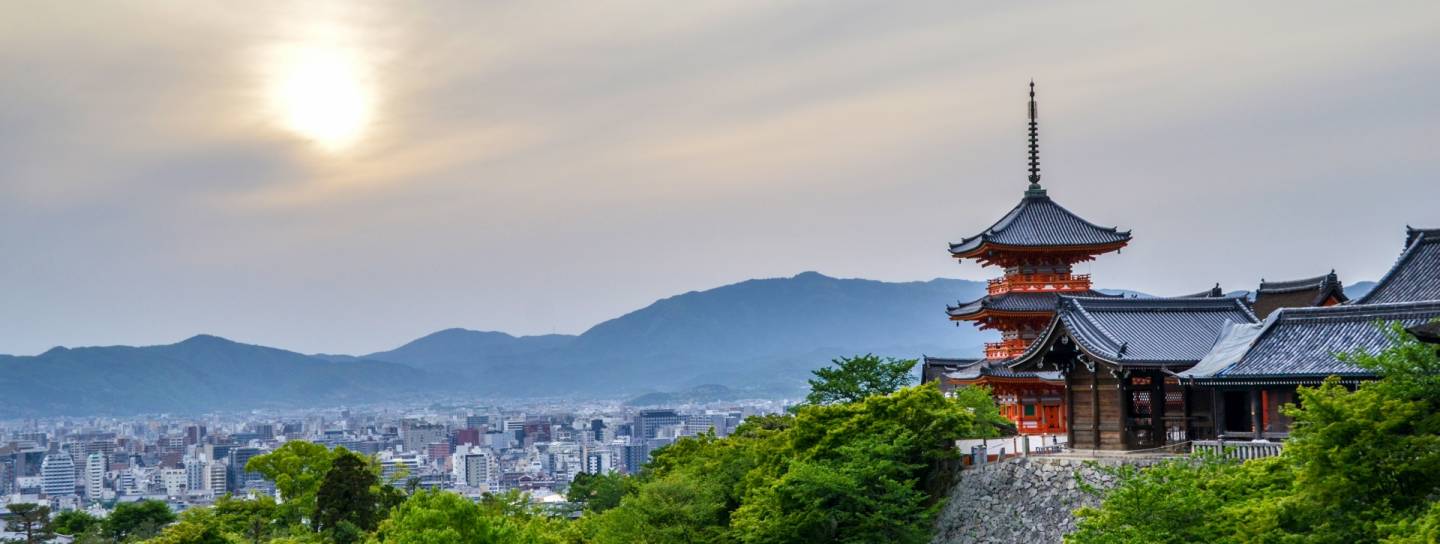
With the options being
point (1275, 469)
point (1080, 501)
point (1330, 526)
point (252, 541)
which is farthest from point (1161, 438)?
point (252, 541)

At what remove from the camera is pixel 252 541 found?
1751 inches

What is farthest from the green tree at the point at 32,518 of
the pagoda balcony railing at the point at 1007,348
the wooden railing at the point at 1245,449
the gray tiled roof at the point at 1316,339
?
the gray tiled roof at the point at 1316,339

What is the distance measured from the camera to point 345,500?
42375 millimetres

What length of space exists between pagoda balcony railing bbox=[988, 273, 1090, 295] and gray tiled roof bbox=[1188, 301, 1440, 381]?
1364 cm

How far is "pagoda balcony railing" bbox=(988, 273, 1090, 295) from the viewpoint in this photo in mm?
39219

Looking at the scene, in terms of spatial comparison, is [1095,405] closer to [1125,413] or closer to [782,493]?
[1125,413]

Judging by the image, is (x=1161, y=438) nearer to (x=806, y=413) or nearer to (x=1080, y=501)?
(x=1080, y=501)

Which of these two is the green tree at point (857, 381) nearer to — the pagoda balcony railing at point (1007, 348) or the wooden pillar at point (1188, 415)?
the pagoda balcony railing at point (1007, 348)

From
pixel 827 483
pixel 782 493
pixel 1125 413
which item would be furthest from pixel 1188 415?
pixel 782 493

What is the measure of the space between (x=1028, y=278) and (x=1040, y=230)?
1.27 meters

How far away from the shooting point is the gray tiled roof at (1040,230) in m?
38.6

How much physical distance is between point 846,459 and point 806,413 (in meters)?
2.07

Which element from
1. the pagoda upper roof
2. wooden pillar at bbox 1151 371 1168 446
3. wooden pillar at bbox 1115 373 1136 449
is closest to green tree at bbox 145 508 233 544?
the pagoda upper roof

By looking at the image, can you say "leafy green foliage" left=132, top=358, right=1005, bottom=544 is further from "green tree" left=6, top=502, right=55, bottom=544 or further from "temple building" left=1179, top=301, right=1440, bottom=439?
"green tree" left=6, top=502, right=55, bottom=544
